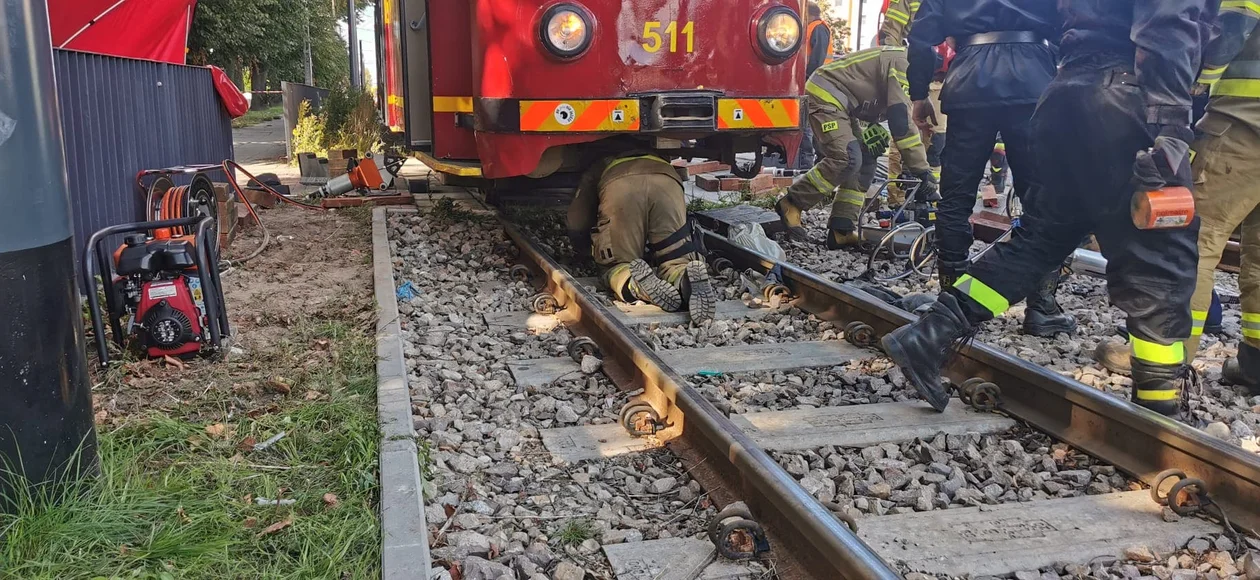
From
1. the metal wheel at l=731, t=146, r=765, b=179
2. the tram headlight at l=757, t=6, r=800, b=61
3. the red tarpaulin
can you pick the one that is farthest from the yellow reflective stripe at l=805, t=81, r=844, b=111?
the red tarpaulin

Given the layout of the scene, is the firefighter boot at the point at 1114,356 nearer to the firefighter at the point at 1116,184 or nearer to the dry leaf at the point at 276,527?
the firefighter at the point at 1116,184

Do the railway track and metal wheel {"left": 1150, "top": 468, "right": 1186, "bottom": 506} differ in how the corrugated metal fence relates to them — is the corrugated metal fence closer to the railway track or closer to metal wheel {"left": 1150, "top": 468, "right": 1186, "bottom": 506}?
the railway track

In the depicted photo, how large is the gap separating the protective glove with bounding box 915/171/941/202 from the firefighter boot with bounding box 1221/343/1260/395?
3329mm

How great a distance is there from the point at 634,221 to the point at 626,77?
803 mm

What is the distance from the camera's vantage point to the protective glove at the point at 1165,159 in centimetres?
301

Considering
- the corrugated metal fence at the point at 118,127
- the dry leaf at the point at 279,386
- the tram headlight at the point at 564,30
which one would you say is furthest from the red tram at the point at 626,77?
the corrugated metal fence at the point at 118,127

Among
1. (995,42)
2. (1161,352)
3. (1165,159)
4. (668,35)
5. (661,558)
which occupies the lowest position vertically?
(661,558)

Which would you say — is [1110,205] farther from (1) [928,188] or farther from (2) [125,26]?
(2) [125,26]

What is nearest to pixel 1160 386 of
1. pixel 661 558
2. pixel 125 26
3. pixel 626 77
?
pixel 661 558

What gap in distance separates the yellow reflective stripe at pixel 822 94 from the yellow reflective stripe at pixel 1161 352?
4315 millimetres

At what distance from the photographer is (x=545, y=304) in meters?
5.30

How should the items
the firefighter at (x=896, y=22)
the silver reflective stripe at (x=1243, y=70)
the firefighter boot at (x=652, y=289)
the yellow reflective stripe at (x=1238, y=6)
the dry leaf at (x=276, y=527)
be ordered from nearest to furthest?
1. the dry leaf at (x=276, y=527)
2. the yellow reflective stripe at (x=1238, y=6)
3. the silver reflective stripe at (x=1243, y=70)
4. the firefighter boot at (x=652, y=289)
5. the firefighter at (x=896, y=22)

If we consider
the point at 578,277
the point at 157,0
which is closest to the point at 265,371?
the point at 578,277

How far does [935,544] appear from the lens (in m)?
2.57
